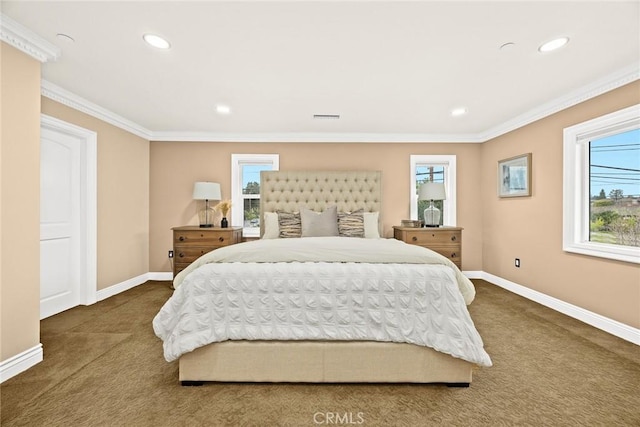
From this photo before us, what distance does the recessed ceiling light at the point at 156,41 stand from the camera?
6.59 ft

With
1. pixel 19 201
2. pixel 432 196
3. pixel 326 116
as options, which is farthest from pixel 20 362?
pixel 432 196

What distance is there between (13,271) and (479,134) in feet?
17.9

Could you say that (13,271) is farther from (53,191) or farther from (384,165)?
(384,165)

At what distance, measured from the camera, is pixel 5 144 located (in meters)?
1.91

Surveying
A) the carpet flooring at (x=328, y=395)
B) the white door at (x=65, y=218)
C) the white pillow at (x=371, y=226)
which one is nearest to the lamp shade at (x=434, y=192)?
the white pillow at (x=371, y=226)

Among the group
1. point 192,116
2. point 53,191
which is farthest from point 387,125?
point 53,191

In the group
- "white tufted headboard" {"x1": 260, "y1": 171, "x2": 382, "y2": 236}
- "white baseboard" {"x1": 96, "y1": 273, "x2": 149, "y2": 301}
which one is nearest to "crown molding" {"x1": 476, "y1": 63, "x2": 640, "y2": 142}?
"white tufted headboard" {"x1": 260, "y1": 171, "x2": 382, "y2": 236}

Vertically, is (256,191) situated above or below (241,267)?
above

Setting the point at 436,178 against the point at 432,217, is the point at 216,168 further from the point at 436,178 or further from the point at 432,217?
the point at 436,178

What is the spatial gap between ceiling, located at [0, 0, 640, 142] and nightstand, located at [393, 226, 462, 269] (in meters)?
1.49

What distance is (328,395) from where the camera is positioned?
5.69 ft

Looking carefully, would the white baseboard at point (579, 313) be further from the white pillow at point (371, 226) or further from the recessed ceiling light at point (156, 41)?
the recessed ceiling light at point (156, 41)

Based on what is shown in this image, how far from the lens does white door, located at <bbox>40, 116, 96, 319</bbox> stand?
3025mm

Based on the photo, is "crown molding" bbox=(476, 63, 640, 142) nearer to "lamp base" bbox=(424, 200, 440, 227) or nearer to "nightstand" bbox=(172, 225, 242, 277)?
"lamp base" bbox=(424, 200, 440, 227)
